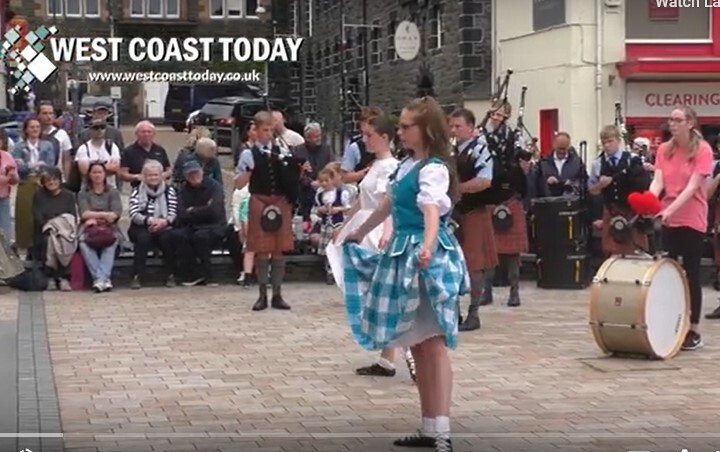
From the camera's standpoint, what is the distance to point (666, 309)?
10805 millimetres

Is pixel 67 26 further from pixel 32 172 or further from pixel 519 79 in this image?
pixel 519 79

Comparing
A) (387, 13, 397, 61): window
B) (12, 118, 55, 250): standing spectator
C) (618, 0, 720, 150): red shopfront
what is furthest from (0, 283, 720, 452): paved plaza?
(387, 13, 397, 61): window

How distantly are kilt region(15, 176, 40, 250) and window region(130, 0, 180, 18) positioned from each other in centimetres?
594

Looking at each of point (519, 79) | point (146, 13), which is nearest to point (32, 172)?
point (146, 13)

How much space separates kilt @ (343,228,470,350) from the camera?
7.79m

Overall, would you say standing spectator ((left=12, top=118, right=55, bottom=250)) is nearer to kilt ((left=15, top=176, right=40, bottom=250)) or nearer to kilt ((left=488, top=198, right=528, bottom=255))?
kilt ((left=15, top=176, right=40, bottom=250))

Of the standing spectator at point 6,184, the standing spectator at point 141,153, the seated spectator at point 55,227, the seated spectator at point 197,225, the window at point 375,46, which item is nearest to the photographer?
the seated spectator at point 55,227

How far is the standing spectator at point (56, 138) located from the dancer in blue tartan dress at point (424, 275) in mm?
10122

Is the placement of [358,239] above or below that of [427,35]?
below

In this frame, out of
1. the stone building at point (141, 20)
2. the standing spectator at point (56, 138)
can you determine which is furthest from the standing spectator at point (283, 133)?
the stone building at point (141, 20)

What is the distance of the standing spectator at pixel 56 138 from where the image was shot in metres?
17.6

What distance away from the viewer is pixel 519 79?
31.4m

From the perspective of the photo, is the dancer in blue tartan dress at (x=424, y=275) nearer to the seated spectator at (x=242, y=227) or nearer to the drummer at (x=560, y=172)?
the seated spectator at (x=242, y=227)

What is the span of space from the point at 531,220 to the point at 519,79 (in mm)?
15360
